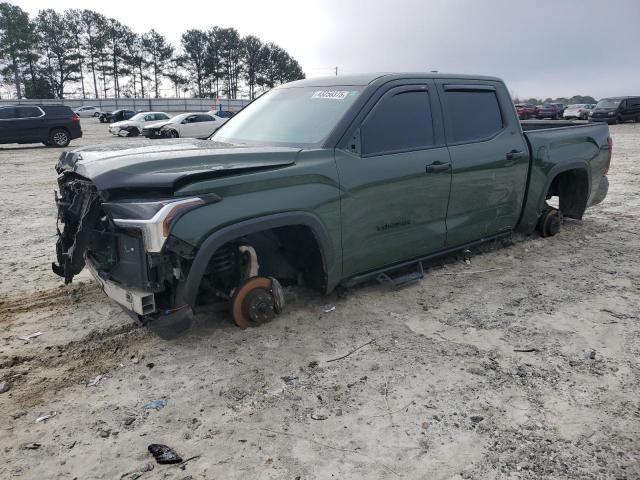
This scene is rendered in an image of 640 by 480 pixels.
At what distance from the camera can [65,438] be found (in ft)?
8.32

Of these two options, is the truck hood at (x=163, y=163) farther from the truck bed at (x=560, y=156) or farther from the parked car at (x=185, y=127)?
the parked car at (x=185, y=127)

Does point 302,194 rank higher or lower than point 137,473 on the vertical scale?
higher

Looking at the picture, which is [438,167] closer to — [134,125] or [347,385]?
[347,385]

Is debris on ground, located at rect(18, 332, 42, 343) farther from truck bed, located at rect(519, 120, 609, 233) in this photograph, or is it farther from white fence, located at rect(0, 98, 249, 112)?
white fence, located at rect(0, 98, 249, 112)

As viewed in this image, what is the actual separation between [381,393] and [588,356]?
146cm

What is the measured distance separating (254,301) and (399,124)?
181 centimetres

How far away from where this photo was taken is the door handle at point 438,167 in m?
4.14

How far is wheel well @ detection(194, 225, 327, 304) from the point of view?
11.4 ft

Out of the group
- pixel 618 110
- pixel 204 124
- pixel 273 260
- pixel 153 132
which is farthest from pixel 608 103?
pixel 273 260

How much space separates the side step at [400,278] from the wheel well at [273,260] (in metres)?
0.62

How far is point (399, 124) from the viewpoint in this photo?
13.3 feet

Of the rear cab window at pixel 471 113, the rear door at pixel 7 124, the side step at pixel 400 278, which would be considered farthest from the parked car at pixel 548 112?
the side step at pixel 400 278

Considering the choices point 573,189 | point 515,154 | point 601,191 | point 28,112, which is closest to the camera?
point 515,154

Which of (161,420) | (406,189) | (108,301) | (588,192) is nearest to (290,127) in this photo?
(406,189)
